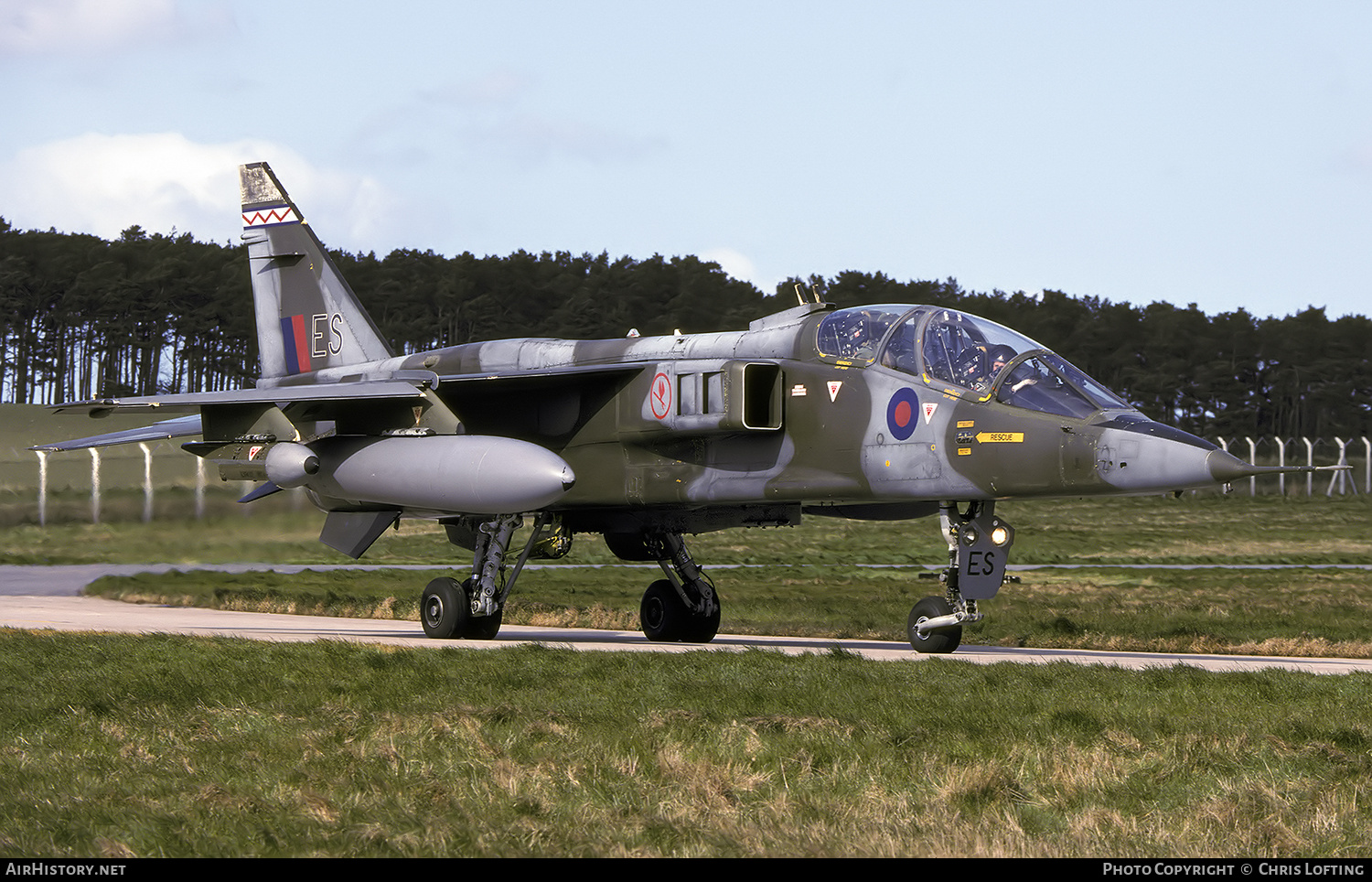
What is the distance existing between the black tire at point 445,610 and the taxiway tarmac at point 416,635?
0.37m

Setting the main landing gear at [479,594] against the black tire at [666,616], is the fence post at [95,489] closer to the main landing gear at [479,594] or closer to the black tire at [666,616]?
the main landing gear at [479,594]

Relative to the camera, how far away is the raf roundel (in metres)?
14.0

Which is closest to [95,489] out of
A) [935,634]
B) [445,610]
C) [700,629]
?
[445,610]

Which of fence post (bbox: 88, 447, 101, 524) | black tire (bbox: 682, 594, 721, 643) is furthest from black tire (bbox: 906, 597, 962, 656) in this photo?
fence post (bbox: 88, 447, 101, 524)

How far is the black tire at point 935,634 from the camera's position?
1401cm

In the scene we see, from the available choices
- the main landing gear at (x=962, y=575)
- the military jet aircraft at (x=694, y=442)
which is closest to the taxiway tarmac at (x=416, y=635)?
the main landing gear at (x=962, y=575)

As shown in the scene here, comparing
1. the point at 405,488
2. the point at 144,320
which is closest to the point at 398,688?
the point at 405,488

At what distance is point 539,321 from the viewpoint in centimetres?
9031

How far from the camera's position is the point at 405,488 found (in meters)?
15.9

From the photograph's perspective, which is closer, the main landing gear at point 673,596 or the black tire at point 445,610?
the black tire at point 445,610

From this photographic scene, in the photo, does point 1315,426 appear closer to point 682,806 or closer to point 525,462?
point 525,462

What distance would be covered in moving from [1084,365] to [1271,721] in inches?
3466

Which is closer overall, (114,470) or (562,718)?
(562,718)

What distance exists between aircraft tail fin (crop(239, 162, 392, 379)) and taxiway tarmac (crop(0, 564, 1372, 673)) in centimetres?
402
